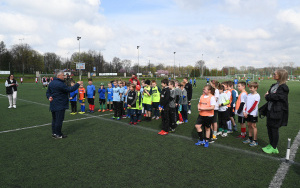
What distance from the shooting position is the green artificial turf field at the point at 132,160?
3.55m

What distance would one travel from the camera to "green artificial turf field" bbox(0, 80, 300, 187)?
11.7ft

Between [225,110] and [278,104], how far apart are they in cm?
174

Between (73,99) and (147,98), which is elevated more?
(147,98)

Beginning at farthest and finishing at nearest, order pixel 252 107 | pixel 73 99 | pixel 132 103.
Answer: pixel 73 99
pixel 132 103
pixel 252 107

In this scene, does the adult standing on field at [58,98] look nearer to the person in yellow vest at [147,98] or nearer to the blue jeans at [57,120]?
the blue jeans at [57,120]

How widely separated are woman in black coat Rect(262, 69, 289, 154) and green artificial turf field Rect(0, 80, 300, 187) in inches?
31.3

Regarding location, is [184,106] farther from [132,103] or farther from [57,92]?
[57,92]

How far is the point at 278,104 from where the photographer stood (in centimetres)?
445

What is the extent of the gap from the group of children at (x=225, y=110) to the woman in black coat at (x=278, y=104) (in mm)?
515

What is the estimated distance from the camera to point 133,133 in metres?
6.53

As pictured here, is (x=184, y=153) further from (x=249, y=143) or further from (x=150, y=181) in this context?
(x=249, y=143)

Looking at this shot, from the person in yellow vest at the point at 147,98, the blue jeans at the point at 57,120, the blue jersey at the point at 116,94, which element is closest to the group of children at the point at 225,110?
the person in yellow vest at the point at 147,98

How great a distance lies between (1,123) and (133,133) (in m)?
5.68

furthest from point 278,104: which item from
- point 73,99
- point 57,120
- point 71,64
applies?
point 71,64
